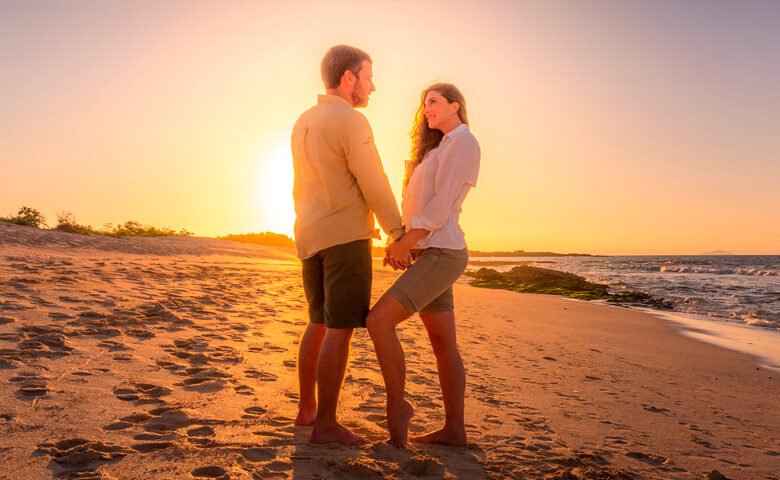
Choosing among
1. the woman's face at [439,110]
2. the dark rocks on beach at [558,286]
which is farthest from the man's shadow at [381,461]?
the dark rocks on beach at [558,286]

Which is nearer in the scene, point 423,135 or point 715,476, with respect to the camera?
point 715,476

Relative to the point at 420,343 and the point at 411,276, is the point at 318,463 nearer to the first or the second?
the point at 411,276

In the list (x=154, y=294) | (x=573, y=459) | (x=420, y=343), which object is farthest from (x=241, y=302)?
(x=573, y=459)

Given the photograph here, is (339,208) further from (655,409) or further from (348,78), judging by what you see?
(655,409)

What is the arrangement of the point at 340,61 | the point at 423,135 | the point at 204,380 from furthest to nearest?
1. the point at 204,380
2. the point at 423,135
3. the point at 340,61

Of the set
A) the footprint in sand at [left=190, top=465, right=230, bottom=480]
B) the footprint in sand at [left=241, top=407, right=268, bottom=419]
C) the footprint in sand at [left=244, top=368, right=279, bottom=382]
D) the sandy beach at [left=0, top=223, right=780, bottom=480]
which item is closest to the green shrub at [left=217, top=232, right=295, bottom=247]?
the sandy beach at [left=0, top=223, right=780, bottom=480]

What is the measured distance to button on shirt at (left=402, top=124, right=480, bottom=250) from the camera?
2.96 metres

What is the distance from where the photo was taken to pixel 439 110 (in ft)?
10.4

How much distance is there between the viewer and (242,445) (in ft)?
9.46

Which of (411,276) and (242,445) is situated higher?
(411,276)

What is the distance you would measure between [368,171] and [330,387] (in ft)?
4.00

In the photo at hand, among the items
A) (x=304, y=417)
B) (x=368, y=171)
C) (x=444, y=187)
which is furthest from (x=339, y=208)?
(x=304, y=417)

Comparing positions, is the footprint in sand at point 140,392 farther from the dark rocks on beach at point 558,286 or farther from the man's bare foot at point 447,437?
the dark rocks on beach at point 558,286

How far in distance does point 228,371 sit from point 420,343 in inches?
111
